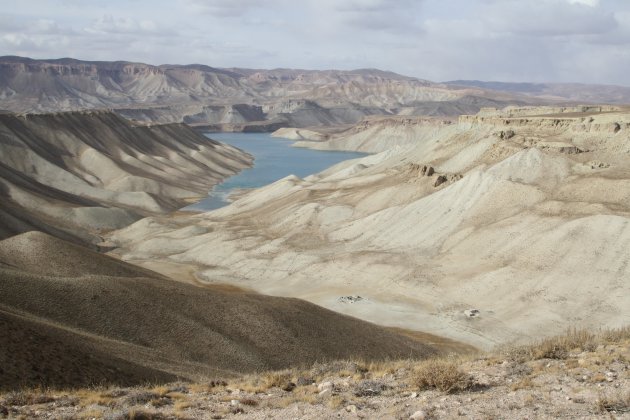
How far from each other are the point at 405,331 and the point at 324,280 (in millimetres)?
10113

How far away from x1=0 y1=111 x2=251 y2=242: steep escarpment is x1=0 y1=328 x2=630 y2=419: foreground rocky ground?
122ft

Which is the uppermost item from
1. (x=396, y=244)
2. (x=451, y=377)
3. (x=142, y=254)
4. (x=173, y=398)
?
(x=451, y=377)

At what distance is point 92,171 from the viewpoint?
8806 centimetres

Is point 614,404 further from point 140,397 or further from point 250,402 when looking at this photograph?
point 140,397

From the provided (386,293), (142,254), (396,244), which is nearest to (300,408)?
(386,293)

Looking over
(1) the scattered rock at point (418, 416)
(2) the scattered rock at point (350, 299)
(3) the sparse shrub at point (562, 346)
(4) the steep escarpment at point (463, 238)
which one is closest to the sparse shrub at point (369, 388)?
(1) the scattered rock at point (418, 416)

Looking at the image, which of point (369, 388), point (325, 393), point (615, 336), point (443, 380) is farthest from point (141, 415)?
point (615, 336)

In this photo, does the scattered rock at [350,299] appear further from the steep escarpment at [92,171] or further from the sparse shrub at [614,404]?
the sparse shrub at [614,404]

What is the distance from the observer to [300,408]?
1097cm

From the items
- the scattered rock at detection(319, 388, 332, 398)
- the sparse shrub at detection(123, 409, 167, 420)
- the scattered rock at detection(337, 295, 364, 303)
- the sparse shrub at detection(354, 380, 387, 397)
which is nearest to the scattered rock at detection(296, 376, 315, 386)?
the scattered rock at detection(319, 388, 332, 398)

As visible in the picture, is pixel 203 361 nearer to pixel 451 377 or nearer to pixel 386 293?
pixel 451 377

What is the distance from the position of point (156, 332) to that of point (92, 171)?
236 feet

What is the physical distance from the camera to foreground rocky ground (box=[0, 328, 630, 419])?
10203mm

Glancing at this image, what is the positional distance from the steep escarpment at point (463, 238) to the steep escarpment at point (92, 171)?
6716mm
